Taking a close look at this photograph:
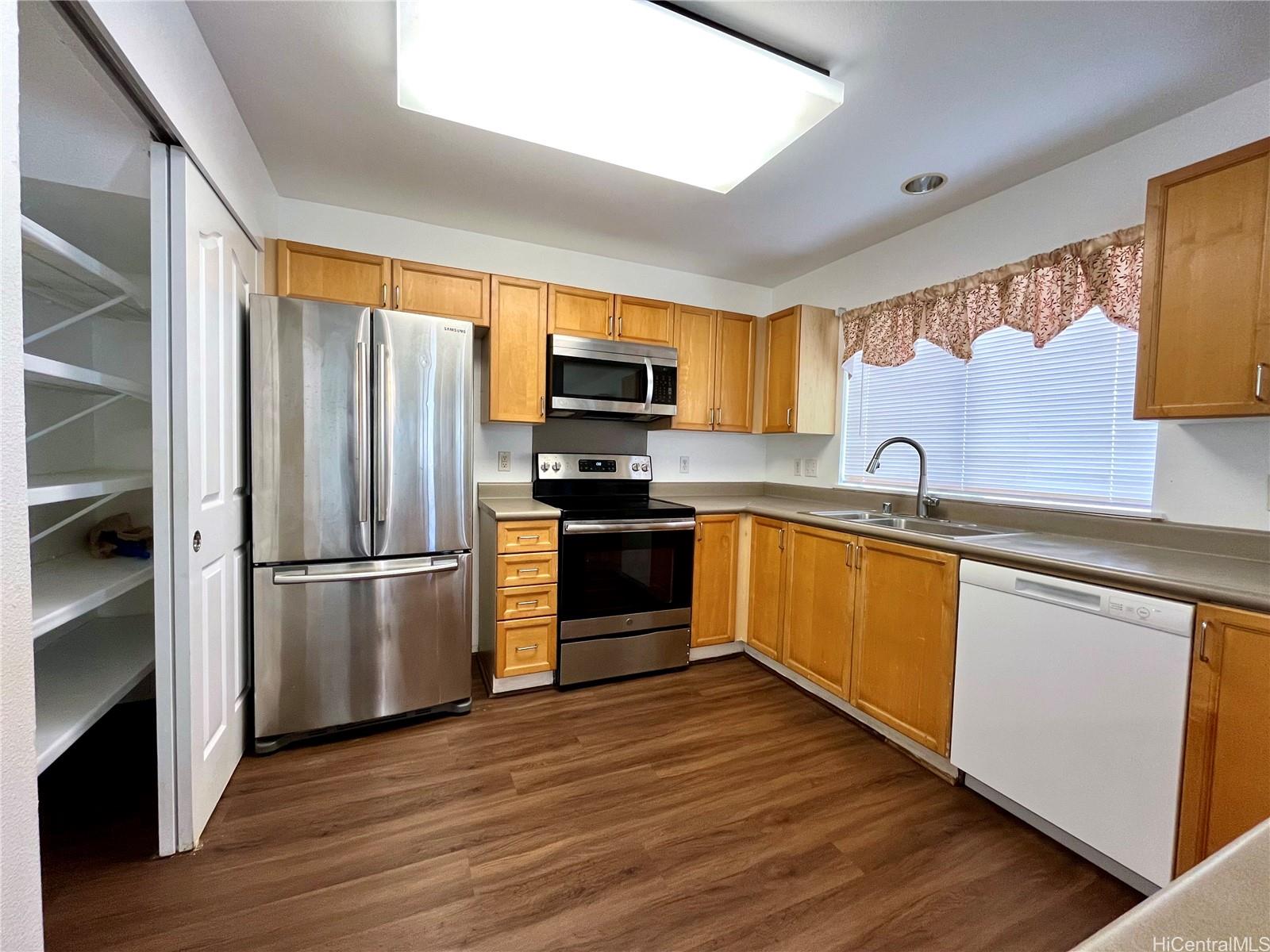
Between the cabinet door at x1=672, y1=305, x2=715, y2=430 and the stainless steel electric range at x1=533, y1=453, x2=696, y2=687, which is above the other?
the cabinet door at x1=672, y1=305, x2=715, y2=430

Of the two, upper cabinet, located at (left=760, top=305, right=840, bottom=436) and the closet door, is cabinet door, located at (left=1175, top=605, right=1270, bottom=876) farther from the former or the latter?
the closet door

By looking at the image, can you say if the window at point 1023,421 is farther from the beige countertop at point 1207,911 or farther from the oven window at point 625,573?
the beige countertop at point 1207,911

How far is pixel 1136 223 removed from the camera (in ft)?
6.18

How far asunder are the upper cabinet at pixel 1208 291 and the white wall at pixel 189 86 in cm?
277

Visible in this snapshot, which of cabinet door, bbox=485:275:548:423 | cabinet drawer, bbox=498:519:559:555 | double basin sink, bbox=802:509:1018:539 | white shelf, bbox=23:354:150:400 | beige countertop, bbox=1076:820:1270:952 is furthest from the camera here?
cabinet door, bbox=485:275:548:423

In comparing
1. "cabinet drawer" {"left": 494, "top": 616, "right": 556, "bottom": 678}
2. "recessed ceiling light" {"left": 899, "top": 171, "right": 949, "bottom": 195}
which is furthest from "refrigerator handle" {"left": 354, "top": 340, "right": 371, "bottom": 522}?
"recessed ceiling light" {"left": 899, "top": 171, "right": 949, "bottom": 195}

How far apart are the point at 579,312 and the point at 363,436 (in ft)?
4.71

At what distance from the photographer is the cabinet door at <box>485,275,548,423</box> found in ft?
9.12

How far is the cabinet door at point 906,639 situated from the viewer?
1903mm

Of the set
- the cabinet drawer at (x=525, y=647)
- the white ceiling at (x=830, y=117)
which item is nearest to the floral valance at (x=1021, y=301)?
the white ceiling at (x=830, y=117)

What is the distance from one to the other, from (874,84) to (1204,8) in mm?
802

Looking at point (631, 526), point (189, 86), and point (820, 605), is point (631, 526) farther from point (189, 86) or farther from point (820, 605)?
point (189, 86)

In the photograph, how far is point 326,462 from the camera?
80.0 inches

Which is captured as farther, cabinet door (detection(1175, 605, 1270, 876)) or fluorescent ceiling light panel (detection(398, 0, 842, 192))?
fluorescent ceiling light panel (detection(398, 0, 842, 192))
